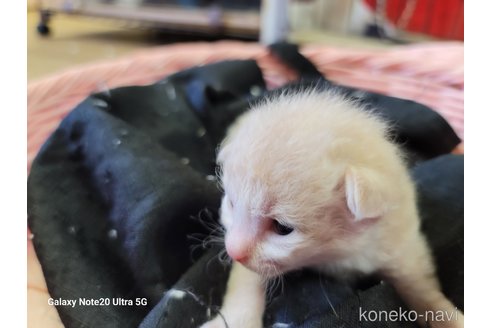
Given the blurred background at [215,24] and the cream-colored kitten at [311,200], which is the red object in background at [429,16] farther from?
the cream-colored kitten at [311,200]

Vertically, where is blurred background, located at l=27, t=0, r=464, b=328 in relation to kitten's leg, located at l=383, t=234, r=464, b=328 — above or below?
above

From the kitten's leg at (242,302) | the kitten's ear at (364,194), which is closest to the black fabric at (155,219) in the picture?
the kitten's leg at (242,302)

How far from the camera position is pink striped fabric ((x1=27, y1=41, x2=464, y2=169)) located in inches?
34.5

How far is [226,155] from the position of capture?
57 cm

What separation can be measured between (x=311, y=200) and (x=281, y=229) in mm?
44

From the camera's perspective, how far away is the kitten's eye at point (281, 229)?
0.52 metres

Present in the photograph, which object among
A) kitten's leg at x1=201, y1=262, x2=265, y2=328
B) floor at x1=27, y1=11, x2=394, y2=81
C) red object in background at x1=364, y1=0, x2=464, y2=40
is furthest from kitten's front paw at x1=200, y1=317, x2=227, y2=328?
red object in background at x1=364, y1=0, x2=464, y2=40

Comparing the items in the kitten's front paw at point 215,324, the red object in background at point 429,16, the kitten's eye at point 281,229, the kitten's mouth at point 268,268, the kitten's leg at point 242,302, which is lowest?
the kitten's front paw at point 215,324

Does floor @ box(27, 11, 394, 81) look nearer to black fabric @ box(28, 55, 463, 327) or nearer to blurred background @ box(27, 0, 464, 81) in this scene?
blurred background @ box(27, 0, 464, 81)

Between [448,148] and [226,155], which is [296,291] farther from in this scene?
[448,148]

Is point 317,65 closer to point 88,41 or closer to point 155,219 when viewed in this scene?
point 155,219

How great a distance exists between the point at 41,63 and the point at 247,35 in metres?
1.14

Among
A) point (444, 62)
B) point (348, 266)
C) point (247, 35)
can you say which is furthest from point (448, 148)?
point (247, 35)

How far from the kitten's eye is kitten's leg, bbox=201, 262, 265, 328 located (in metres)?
0.10
